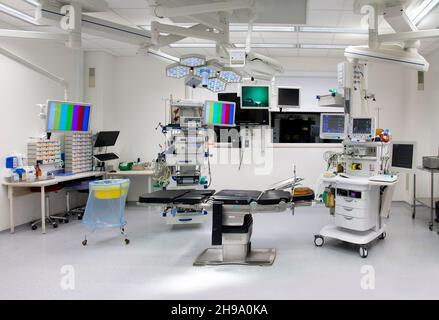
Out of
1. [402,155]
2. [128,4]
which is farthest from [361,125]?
[128,4]

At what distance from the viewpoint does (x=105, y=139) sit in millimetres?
6344

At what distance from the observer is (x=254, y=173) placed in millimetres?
7055

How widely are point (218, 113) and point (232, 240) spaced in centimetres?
226

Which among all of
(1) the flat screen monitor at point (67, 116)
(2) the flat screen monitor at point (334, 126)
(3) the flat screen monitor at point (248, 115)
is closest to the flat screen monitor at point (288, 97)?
(3) the flat screen monitor at point (248, 115)

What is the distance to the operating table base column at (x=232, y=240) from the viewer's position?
3.69 meters

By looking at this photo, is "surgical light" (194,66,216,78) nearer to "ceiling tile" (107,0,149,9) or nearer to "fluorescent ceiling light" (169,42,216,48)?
"ceiling tile" (107,0,149,9)

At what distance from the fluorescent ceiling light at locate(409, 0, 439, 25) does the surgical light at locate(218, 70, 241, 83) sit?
2454 millimetres

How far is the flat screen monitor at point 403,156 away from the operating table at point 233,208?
1.77 metres

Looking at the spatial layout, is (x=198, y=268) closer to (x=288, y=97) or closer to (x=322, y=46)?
(x=288, y=97)

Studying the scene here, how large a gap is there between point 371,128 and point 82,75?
5.23 m

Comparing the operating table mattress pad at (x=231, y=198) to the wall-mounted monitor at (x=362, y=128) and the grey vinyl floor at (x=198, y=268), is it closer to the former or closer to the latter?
the grey vinyl floor at (x=198, y=268)

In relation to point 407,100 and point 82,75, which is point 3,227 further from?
point 407,100

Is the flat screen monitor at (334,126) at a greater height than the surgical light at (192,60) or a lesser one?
lesser
